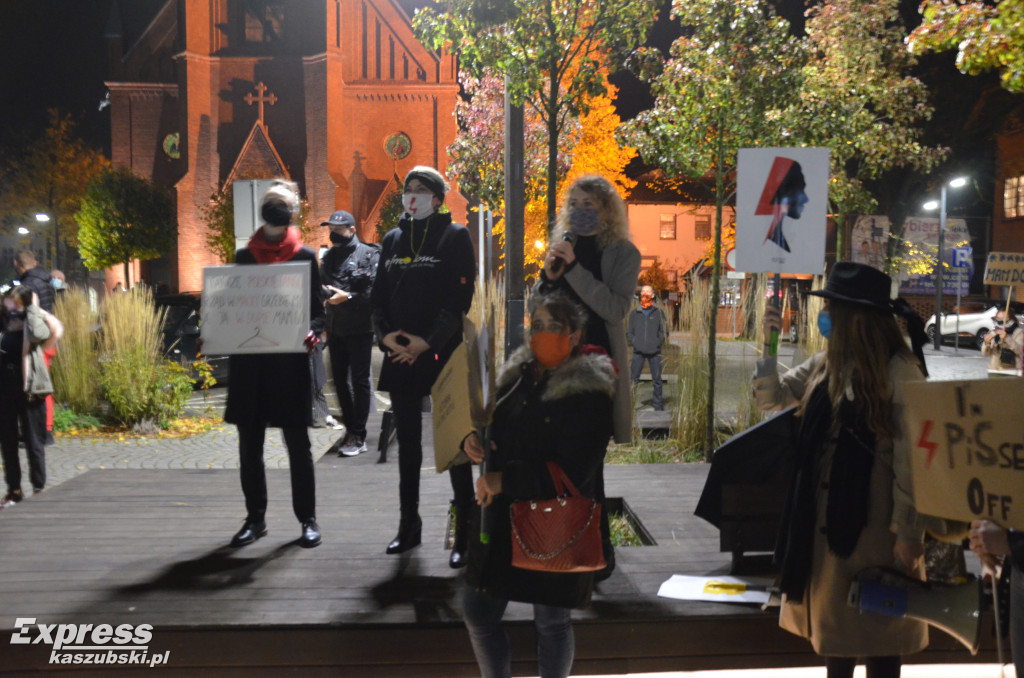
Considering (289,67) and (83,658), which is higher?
(289,67)

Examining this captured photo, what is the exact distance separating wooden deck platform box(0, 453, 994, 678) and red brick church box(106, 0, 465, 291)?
3040cm

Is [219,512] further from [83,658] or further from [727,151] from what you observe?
[727,151]

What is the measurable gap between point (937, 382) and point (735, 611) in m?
1.47

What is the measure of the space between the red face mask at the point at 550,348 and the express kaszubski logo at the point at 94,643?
1.88m

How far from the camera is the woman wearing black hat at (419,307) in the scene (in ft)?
12.2

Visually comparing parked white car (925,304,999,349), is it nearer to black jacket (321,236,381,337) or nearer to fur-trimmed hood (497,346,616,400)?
black jacket (321,236,381,337)

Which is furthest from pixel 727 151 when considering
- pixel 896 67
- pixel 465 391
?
pixel 896 67

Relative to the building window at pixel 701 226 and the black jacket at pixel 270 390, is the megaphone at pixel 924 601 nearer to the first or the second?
the black jacket at pixel 270 390

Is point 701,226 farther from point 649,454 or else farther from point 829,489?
point 829,489

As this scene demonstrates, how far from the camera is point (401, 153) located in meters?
34.8

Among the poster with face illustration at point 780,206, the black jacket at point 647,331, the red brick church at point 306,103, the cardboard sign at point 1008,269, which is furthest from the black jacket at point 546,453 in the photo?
the red brick church at point 306,103

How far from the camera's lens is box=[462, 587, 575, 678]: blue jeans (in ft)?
8.16

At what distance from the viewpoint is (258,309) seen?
3.83 m

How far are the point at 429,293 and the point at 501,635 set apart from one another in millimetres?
1721
